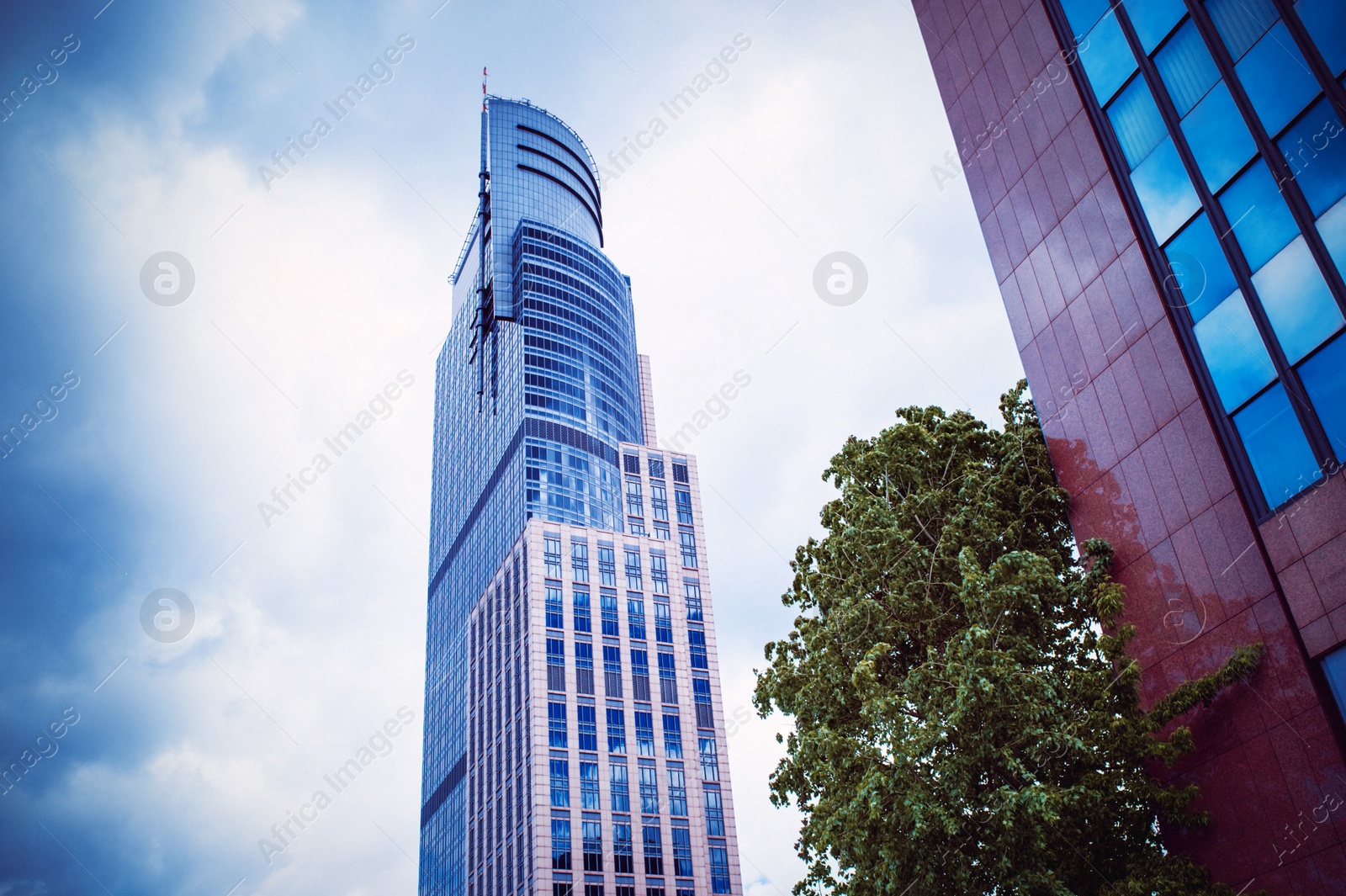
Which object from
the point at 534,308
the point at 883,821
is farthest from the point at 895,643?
the point at 534,308

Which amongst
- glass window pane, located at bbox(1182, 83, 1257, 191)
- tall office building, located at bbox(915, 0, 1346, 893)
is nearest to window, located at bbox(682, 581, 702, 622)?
tall office building, located at bbox(915, 0, 1346, 893)

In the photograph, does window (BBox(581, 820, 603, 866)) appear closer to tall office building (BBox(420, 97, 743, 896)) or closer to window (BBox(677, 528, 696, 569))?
tall office building (BBox(420, 97, 743, 896))

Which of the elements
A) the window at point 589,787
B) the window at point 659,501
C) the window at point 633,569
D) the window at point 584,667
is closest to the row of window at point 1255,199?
the window at point 589,787

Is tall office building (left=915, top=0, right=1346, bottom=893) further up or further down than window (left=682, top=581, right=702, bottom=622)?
further down

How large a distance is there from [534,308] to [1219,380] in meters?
93.0

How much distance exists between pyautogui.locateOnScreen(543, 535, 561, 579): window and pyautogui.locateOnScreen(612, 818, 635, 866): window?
71.4 ft

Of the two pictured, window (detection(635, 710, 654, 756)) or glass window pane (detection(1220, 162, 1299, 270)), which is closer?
glass window pane (detection(1220, 162, 1299, 270))

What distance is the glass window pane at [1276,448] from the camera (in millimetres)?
18828

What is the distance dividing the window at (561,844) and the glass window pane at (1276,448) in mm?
69329

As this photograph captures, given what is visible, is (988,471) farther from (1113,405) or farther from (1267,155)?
(1267,155)

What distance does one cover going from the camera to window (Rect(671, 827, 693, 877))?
81.3 m

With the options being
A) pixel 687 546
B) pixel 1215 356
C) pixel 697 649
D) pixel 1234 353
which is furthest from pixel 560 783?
pixel 1234 353

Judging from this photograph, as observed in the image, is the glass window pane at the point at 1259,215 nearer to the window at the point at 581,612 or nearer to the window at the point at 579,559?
the window at the point at 581,612

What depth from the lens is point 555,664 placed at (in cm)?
8838
